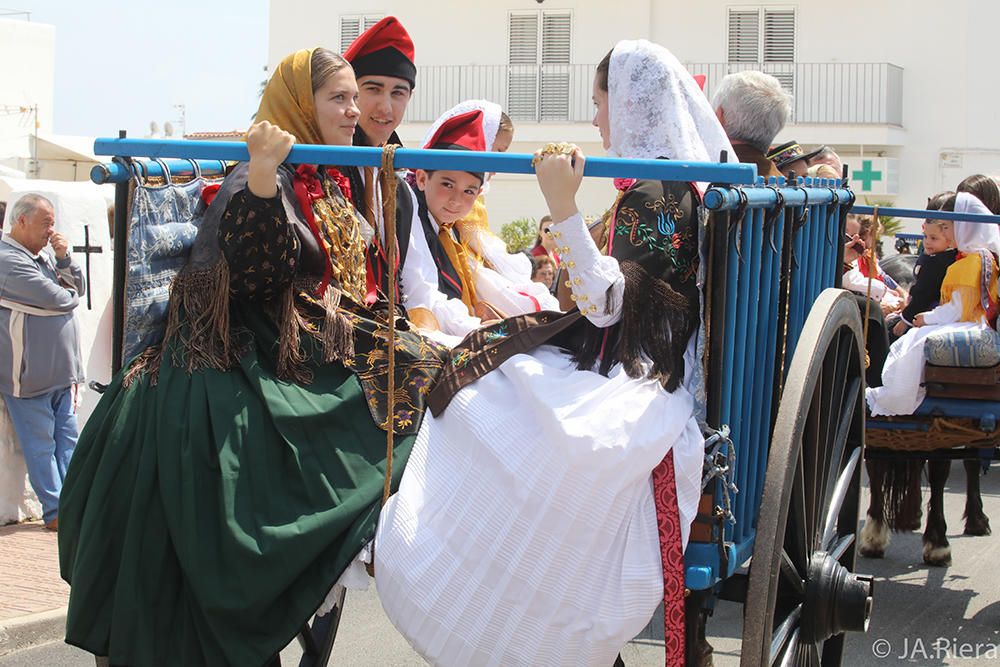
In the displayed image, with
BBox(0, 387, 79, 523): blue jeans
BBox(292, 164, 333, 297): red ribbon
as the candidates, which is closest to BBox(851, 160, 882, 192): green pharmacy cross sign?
BBox(0, 387, 79, 523): blue jeans

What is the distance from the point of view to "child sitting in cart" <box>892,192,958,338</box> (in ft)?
20.5

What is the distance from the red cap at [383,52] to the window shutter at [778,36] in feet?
63.8

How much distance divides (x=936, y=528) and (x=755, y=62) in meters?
17.2

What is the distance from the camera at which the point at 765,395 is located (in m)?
3.36

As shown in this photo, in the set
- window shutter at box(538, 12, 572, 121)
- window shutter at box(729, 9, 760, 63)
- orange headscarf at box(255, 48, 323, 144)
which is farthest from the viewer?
window shutter at box(538, 12, 572, 121)

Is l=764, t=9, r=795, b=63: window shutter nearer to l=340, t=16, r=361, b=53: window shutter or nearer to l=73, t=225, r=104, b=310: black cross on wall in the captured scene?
l=340, t=16, r=361, b=53: window shutter

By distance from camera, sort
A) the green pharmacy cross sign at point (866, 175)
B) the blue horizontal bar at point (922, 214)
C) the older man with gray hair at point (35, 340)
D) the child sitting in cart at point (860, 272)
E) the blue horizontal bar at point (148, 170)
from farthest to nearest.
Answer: the green pharmacy cross sign at point (866, 175) → the older man with gray hair at point (35, 340) → the child sitting in cart at point (860, 272) → the blue horizontal bar at point (922, 214) → the blue horizontal bar at point (148, 170)

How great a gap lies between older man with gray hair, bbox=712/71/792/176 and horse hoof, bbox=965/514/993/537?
4040 millimetres

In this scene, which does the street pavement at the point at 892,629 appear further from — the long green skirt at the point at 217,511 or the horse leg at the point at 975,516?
the long green skirt at the point at 217,511

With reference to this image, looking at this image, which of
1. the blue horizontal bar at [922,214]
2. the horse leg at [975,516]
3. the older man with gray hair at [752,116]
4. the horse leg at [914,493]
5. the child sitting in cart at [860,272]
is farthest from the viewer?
the horse leg at [975,516]

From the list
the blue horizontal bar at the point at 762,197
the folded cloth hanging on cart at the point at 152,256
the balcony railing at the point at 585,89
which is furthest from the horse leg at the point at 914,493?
the balcony railing at the point at 585,89

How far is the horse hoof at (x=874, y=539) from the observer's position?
678 centimetres

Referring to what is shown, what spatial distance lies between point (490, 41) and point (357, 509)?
21542 mm

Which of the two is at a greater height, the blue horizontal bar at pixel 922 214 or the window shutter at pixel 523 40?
the window shutter at pixel 523 40
